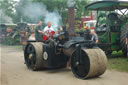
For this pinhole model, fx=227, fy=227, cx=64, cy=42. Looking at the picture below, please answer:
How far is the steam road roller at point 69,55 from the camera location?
5531 mm

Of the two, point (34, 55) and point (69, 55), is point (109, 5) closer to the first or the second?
point (69, 55)

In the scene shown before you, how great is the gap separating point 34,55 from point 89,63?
7.55 feet

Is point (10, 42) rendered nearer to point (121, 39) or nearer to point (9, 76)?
point (121, 39)

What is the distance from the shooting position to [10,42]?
18.5 metres

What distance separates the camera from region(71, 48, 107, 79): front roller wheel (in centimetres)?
544

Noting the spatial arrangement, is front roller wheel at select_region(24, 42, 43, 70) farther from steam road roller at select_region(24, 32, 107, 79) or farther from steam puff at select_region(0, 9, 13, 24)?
steam puff at select_region(0, 9, 13, 24)

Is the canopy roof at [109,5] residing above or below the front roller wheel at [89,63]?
above

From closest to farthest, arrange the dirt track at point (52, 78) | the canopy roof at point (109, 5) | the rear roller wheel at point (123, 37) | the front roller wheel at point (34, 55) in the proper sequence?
the dirt track at point (52, 78) < the front roller wheel at point (34, 55) < the canopy roof at point (109, 5) < the rear roller wheel at point (123, 37)

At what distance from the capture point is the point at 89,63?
5.43m

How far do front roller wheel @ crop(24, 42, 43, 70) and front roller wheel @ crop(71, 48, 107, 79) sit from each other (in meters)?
1.48

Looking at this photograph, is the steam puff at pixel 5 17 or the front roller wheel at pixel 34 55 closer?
the front roller wheel at pixel 34 55

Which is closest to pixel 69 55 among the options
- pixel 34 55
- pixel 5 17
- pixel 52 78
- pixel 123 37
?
pixel 52 78

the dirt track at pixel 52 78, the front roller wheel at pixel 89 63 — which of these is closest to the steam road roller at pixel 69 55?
the front roller wheel at pixel 89 63

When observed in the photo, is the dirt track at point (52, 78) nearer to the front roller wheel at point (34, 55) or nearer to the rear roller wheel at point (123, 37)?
the front roller wheel at point (34, 55)
